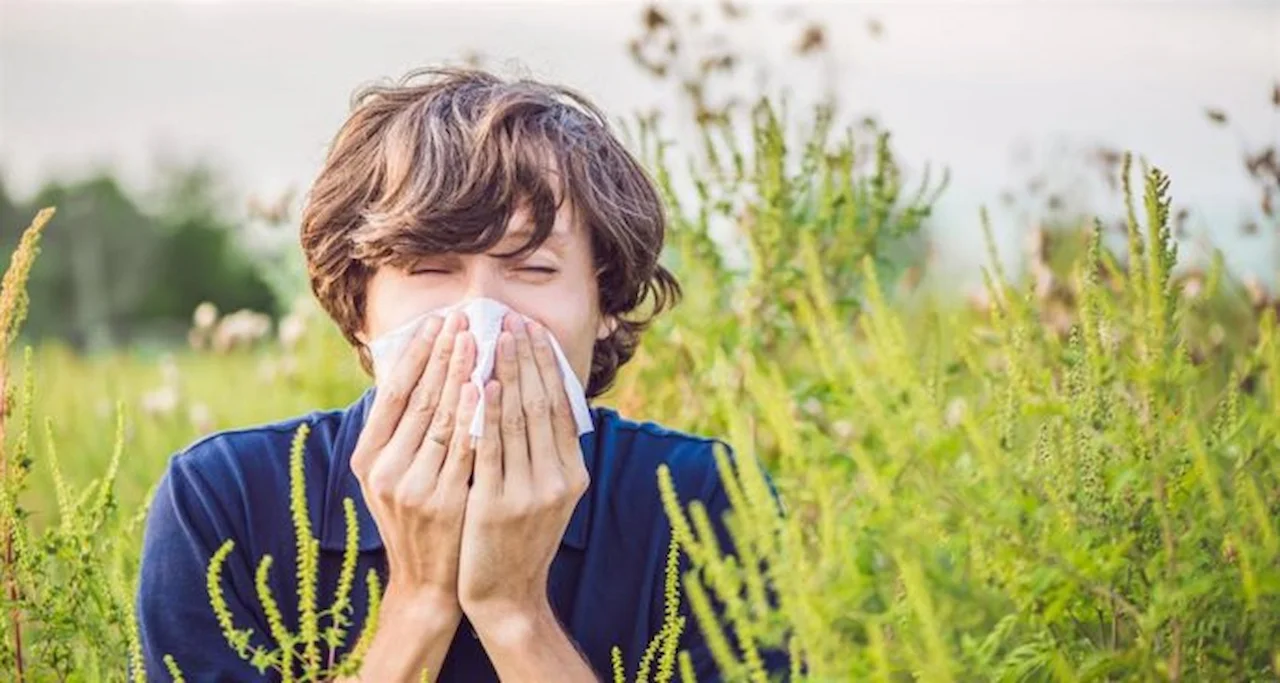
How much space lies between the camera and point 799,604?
1712mm

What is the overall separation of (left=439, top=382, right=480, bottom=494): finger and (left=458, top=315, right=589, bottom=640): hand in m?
0.02

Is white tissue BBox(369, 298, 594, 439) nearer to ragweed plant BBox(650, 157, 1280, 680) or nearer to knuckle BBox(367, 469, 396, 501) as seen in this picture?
knuckle BBox(367, 469, 396, 501)

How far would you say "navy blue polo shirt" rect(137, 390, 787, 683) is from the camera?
2.66m

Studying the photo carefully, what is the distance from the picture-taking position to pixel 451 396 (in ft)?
8.33

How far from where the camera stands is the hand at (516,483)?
255 centimetres

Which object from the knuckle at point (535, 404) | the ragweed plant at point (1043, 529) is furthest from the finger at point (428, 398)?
the ragweed plant at point (1043, 529)

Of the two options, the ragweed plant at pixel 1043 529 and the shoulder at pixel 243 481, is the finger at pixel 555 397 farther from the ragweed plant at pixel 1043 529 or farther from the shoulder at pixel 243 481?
the ragweed plant at pixel 1043 529

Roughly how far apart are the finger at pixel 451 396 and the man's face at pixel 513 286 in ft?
0.51

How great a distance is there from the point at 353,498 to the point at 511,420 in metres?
0.33

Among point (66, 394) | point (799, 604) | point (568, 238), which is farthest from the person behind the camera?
point (66, 394)

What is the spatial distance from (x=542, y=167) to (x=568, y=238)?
13cm

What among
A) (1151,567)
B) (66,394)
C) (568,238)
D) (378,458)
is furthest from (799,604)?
(66,394)

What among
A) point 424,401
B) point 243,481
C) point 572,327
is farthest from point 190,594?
point 572,327

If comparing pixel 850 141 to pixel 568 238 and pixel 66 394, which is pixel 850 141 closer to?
pixel 568 238
